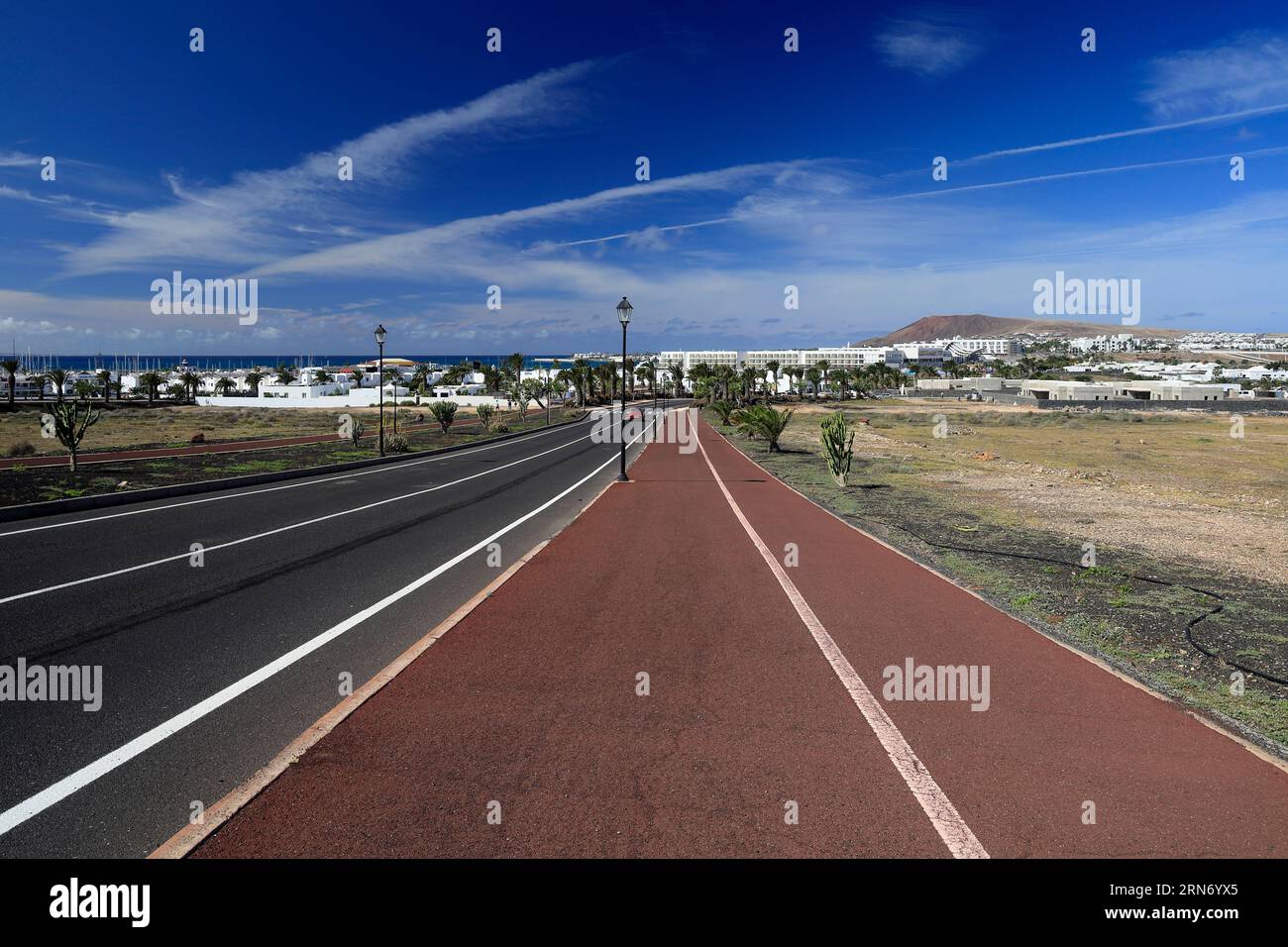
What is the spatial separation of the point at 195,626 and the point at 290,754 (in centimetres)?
378

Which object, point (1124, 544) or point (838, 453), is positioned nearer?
point (1124, 544)

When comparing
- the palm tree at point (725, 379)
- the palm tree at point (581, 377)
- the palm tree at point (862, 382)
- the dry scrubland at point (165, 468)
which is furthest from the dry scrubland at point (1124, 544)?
the palm tree at point (862, 382)

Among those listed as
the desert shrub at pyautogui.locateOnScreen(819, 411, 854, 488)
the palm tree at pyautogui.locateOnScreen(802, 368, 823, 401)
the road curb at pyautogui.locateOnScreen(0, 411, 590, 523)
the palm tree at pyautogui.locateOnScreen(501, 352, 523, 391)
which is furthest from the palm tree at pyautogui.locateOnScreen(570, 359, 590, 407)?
the desert shrub at pyautogui.locateOnScreen(819, 411, 854, 488)

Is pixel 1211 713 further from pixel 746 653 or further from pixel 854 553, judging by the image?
pixel 854 553

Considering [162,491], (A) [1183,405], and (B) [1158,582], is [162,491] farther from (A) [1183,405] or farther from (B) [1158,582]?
(A) [1183,405]

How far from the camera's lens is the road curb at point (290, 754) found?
3607mm

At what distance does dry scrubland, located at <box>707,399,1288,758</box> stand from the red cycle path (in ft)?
2.75

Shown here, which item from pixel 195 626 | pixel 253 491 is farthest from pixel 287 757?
pixel 253 491

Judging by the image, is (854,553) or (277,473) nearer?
(854,553)

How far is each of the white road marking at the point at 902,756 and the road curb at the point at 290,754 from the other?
3.81 m

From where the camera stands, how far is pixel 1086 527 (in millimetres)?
14164

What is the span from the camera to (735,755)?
15.0 ft
